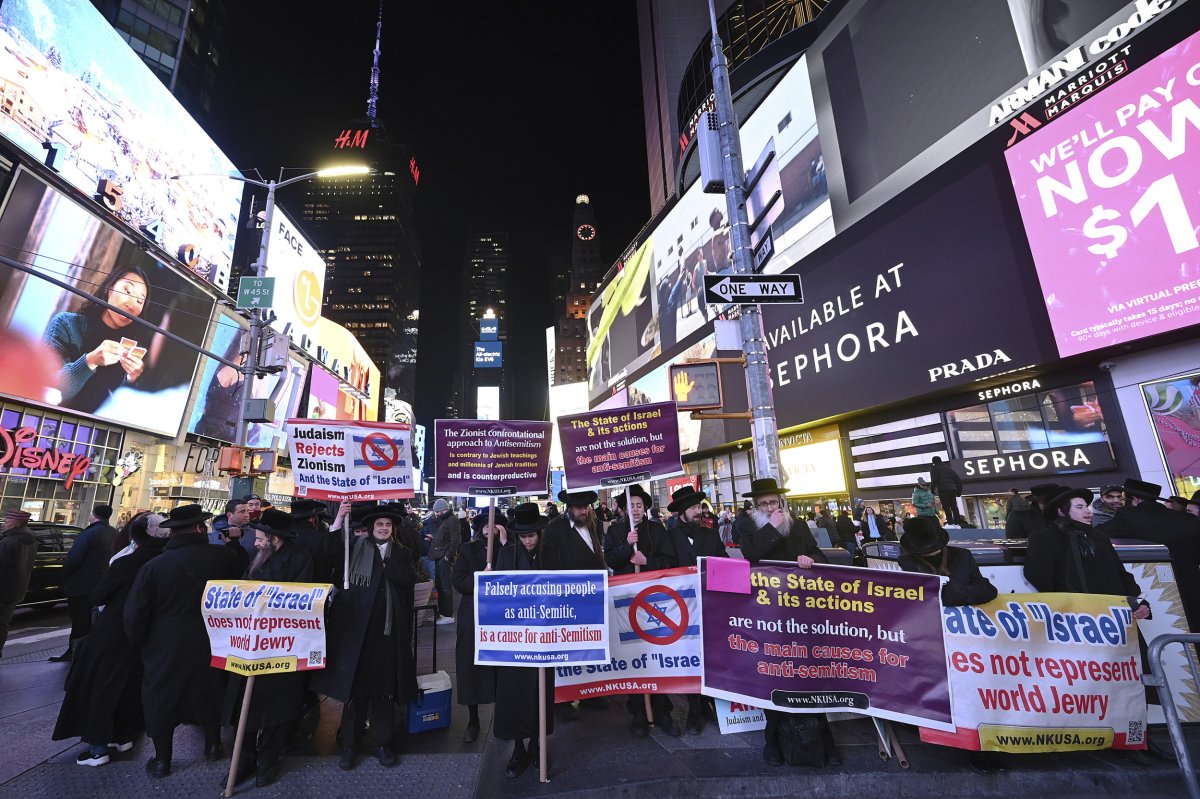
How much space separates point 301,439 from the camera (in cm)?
514

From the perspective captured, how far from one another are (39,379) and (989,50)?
34.3 m

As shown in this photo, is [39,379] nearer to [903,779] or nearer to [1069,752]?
[903,779]

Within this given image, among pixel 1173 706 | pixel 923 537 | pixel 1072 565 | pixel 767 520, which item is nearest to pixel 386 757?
pixel 767 520

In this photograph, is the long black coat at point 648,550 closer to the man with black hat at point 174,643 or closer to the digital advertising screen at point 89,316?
the man with black hat at point 174,643

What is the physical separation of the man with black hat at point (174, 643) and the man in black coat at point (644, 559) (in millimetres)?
3736

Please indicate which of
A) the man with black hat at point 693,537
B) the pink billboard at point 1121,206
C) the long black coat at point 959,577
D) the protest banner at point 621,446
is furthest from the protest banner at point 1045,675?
the pink billboard at point 1121,206

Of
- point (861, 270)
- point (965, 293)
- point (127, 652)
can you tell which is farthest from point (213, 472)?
point (965, 293)

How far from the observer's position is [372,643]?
448 cm

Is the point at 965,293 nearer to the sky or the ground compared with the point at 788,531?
nearer to the sky

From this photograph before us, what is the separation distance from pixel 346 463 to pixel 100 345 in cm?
2460

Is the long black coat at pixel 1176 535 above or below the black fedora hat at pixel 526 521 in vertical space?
below

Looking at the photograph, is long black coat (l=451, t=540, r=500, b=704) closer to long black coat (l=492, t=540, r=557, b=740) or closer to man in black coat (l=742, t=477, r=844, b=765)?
long black coat (l=492, t=540, r=557, b=740)

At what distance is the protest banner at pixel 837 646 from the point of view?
13.4ft

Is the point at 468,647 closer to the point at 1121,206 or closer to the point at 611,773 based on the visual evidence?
the point at 611,773
